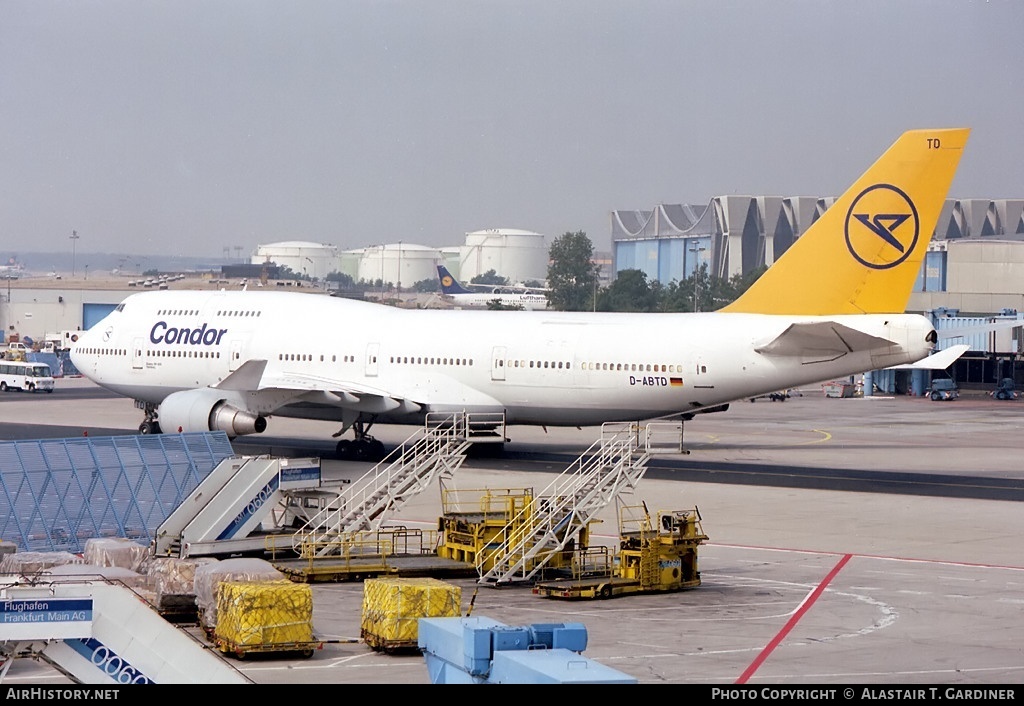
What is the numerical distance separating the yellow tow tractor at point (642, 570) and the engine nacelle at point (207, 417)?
67.6 ft

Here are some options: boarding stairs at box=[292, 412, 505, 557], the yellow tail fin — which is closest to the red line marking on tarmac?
boarding stairs at box=[292, 412, 505, 557]

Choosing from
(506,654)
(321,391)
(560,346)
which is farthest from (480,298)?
(506,654)

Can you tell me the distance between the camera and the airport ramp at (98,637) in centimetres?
1448

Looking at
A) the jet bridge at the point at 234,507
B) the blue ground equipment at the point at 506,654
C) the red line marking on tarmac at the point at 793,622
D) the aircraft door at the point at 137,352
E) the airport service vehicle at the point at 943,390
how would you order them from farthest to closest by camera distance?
1. the airport service vehicle at the point at 943,390
2. the aircraft door at the point at 137,352
3. the jet bridge at the point at 234,507
4. the red line marking on tarmac at the point at 793,622
5. the blue ground equipment at the point at 506,654

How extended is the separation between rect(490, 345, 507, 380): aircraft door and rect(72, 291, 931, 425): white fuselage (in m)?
0.09

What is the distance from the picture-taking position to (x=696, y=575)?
2894 cm

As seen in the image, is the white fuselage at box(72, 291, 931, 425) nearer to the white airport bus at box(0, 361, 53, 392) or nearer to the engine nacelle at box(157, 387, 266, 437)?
the engine nacelle at box(157, 387, 266, 437)

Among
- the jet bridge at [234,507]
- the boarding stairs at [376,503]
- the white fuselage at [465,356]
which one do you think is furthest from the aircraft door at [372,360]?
the jet bridge at [234,507]

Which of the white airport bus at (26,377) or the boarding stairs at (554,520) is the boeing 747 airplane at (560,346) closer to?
the boarding stairs at (554,520)

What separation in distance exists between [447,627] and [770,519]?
80.2 ft

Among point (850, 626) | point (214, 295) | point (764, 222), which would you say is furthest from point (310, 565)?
point (764, 222)

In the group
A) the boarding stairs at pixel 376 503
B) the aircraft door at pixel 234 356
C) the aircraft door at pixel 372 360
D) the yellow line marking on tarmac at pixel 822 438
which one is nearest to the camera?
the boarding stairs at pixel 376 503

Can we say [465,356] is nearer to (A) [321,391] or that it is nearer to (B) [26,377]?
(A) [321,391]
